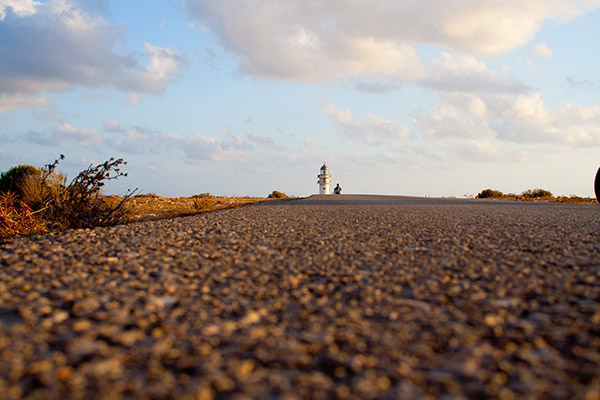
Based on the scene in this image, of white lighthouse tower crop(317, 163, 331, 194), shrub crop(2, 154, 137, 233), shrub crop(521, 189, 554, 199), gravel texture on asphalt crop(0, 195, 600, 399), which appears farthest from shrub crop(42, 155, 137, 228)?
white lighthouse tower crop(317, 163, 331, 194)

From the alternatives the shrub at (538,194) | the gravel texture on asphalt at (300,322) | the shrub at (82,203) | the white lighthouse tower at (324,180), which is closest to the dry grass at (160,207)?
the shrub at (82,203)

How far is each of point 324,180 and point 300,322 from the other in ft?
181

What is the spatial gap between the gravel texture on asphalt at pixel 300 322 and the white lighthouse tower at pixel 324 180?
5291 cm

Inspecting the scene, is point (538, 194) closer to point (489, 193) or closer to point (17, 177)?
point (489, 193)

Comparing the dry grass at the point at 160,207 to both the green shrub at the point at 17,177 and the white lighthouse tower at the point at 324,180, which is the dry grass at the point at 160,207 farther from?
the white lighthouse tower at the point at 324,180

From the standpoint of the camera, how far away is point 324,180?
57375 mm

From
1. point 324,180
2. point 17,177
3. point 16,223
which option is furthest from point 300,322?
point 324,180

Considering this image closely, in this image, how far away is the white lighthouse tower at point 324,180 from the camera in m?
57.3

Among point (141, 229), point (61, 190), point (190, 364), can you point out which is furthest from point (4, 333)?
point (61, 190)

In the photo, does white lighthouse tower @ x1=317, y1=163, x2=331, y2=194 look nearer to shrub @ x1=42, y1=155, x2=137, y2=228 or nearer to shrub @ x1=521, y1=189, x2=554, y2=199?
shrub @ x1=521, y1=189, x2=554, y2=199

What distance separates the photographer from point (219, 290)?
9.85 feet

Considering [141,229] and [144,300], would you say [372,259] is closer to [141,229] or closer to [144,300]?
[144,300]

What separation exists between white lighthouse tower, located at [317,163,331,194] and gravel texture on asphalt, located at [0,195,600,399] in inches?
2083

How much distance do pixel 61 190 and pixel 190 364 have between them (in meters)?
7.43
